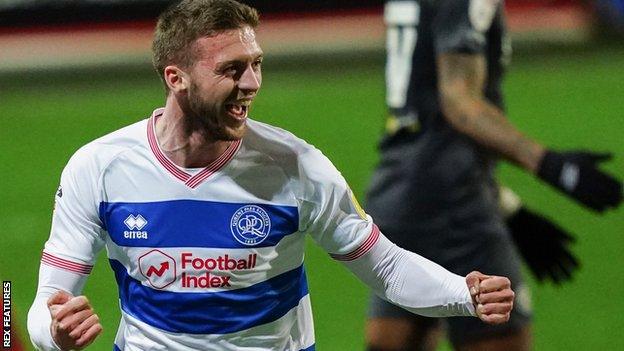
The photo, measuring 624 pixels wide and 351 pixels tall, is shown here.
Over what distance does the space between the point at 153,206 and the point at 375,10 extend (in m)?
9.39

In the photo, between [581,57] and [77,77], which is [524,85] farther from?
[77,77]

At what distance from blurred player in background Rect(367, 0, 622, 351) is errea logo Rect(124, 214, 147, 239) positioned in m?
1.86

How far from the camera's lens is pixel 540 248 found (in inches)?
227

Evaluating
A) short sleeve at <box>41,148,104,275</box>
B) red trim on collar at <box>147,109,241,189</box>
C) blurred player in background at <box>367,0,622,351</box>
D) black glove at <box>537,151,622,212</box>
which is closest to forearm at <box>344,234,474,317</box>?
red trim on collar at <box>147,109,241,189</box>

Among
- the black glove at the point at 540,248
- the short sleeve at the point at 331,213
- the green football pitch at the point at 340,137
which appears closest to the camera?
the short sleeve at the point at 331,213

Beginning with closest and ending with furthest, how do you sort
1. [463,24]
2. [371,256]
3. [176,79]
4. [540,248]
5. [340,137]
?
[176,79] < [371,256] < [463,24] < [540,248] < [340,137]

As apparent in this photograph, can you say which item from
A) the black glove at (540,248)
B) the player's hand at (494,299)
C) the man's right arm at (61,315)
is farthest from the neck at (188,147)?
the black glove at (540,248)

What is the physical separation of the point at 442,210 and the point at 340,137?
542 cm

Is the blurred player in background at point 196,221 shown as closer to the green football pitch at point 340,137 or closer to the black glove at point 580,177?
the black glove at point 580,177

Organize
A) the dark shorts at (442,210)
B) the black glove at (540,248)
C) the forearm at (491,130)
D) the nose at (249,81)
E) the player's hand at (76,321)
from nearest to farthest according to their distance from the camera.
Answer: the player's hand at (76,321) < the nose at (249,81) < the forearm at (491,130) < the dark shorts at (442,210) < the black glove at (540,248)

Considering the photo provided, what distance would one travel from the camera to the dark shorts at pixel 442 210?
5316 mm

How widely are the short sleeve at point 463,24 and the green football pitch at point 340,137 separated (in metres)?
2.07

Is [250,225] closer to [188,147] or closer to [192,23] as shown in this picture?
[188,147]

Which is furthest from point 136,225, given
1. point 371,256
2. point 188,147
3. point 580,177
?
point 580,177
